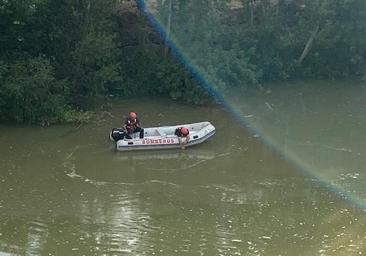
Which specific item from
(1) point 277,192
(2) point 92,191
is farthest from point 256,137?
(2) point 92,191

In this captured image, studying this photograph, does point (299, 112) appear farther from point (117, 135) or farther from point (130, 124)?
point (117, 135)

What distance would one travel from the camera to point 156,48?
2259 cm

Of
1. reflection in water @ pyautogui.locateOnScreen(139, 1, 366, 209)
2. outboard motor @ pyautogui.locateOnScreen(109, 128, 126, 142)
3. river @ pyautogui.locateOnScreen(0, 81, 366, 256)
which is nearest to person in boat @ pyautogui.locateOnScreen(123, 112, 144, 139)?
outboard motor @ pyautogui.locateOnScreen(109, 128, 126, 142)

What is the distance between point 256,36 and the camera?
77.3ft

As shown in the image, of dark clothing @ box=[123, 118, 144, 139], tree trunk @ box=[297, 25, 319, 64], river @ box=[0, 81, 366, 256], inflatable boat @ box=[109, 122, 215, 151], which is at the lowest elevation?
river @ box=[0, 81, 366, 256]

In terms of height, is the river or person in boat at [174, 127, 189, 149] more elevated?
person in boat at [174, 127, 189, 149]

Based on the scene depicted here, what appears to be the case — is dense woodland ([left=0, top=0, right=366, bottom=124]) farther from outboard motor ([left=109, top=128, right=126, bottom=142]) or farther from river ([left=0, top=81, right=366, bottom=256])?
outboard motor ([left=109, top=128, right=126, bottom=142])

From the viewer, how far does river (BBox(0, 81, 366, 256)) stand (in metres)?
11.9

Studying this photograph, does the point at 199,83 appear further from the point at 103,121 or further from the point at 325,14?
the point at 325,14

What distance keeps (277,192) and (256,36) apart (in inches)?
415

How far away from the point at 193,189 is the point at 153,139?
8.33ft

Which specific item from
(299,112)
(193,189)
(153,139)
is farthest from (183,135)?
(299,112)

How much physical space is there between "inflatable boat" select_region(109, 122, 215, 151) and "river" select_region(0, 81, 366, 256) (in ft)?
0.71

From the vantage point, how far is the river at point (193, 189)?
39.0 feet
